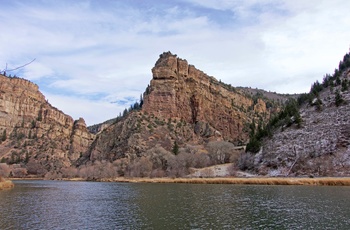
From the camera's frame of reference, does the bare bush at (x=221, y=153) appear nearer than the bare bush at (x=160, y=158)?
No

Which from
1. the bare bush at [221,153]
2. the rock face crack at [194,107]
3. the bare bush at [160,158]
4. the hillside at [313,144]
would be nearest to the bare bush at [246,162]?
the hillside at [313,144]

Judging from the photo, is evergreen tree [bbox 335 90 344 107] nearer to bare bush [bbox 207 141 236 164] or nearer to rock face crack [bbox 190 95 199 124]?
bare bush [bbox 207 141 236 164]

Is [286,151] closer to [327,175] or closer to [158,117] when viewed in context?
[327,175]

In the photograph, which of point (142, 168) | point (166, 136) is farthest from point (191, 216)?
point (166, 136)

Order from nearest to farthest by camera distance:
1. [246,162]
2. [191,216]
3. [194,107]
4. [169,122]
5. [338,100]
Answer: [191,216]
[338,100]
[246,162]
[169,122]
[194,107]

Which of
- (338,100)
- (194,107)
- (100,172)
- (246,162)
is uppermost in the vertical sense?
(194,107)

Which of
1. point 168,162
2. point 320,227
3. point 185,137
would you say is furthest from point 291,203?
point 185,137

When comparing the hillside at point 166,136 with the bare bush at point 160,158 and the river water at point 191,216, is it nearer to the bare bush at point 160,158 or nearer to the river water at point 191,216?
the bare bush at point 160,158

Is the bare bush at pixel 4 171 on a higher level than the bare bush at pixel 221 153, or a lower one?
lower

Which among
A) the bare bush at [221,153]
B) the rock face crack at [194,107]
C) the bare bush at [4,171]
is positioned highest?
the rock face crack at [194,107]

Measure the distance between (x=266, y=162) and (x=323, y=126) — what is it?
62.0 feet

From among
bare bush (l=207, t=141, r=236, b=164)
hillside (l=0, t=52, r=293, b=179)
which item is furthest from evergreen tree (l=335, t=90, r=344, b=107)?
bare bush (l=207, t=141, r=236, b=164)

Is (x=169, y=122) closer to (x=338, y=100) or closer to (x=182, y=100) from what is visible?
(x=182, y=100)

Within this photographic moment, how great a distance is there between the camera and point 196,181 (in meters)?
93.7
